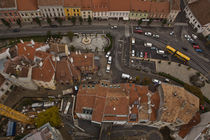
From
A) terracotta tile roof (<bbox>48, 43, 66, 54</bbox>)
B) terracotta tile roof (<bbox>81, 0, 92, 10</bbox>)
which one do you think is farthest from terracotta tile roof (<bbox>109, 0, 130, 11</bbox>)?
terracotta tile roof (<bbox>48, 43, 66, 54</bbox>)

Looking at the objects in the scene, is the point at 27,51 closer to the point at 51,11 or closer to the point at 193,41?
the point at 51,11

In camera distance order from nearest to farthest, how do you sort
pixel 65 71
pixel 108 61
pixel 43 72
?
pixel 43 72 → pixel 65 71 → pixel 108 61

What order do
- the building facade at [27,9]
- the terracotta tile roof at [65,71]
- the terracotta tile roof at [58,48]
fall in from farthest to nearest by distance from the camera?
the building facade at [27,9] → the terracotta tile roof at [58,48] → the terracotta tile roof at [65,71]

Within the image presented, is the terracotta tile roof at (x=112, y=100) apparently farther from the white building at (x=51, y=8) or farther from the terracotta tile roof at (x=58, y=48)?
the white building at (x=51, y=8)

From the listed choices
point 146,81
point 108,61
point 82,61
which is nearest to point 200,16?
point 146,81

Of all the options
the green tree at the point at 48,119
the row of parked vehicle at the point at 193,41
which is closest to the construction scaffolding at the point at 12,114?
the green tree at the point at 48,119

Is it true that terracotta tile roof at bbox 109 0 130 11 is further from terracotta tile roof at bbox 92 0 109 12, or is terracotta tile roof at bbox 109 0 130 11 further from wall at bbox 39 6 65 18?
wall at bbox 39 6 65 18

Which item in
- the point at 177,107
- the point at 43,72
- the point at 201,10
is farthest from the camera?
the point at 201,10
